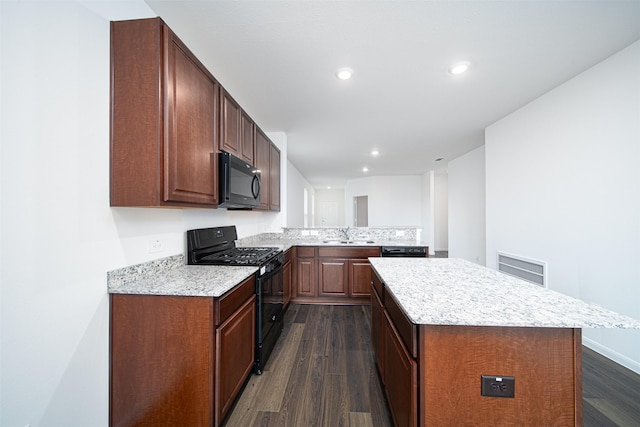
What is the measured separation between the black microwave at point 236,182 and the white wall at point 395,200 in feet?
20.3

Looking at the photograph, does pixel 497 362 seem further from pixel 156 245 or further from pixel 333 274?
pixel 333 274

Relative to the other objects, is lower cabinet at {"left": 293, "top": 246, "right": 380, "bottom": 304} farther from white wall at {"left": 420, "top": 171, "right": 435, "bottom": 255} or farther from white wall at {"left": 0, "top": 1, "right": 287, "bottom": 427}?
white wall at {"left": 420, "top": 171, "right": 435, "bottom": 255}

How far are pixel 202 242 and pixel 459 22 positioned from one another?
2587 mm

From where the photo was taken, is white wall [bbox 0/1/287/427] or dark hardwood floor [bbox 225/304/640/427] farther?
dark hardwood floor [bbox 225/304/640/427]

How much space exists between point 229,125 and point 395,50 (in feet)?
4.89

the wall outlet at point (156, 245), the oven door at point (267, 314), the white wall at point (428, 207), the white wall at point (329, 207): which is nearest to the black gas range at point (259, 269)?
the oven door at point (267, 314)

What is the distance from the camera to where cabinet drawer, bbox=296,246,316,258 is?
3.44 m

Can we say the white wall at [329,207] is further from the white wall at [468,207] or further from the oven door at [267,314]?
the oven door at [267,314]

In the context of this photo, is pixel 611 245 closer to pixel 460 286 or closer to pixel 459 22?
pixel 460 286

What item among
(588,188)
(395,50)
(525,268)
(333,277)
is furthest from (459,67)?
(333,277)

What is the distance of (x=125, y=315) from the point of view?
1.28m

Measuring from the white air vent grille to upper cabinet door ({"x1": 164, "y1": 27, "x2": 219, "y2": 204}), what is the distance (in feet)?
11.8

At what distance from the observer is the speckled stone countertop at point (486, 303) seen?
862mm

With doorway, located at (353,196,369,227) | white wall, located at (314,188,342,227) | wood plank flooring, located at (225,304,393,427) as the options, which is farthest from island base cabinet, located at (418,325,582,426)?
white wall, located at (314,188,342,227)
